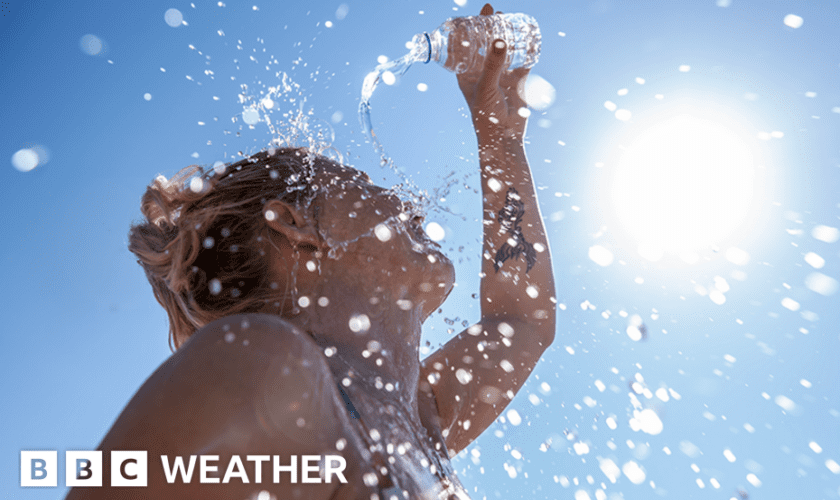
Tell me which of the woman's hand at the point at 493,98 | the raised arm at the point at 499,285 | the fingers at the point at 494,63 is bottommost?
the raised arm at the point at 499,285

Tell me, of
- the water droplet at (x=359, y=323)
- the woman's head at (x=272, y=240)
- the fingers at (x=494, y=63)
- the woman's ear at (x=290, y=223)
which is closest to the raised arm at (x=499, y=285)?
the fingers at (x=494, y=63)

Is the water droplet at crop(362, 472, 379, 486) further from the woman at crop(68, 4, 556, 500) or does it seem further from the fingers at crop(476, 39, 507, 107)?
the fingers at crop(476, 39, 507, 107)

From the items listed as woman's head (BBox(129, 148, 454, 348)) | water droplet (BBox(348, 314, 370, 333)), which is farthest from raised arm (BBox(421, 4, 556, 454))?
water droplet (BBox(348, 314, 370, 333))

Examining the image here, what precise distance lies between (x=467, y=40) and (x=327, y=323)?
220 cm

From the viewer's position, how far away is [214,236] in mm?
2578

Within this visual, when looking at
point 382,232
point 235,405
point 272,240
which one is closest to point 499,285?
point 382,232

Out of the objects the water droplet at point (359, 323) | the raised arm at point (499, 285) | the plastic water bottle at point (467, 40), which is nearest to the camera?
the water droplet at point (359, 323)

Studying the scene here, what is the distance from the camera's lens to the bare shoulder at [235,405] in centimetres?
117

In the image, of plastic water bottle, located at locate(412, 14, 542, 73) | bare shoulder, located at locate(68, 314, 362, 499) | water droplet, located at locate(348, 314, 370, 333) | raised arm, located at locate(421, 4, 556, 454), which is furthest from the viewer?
plastic water bottle, located at locate(412, 14, 542, 73)

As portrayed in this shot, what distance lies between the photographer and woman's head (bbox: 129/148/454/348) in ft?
8.05

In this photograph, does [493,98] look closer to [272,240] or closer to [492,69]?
[492,69]

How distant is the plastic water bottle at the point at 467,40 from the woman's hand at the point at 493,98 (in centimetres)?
5

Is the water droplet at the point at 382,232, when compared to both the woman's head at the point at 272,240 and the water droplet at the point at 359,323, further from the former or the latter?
the water droplet at the point at 359,323

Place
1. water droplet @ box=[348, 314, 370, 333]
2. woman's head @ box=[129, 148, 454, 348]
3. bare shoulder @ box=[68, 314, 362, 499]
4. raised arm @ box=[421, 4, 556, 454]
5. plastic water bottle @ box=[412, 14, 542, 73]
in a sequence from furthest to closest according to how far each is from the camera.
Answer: plastic water bottle @ box=[412, 14, 542, 73]
raised arm @ box=[421, 4, 556, 454]
woman's head @ box=[129, 148, 454, 348]
water droplet @ box=[348, 314, 370, 333]
bare shoulder @ box=[68, 314, 362, 499]
